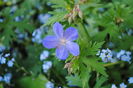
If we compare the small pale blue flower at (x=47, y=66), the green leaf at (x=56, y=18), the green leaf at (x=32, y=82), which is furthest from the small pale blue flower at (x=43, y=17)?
the green leaf at (x=56, y=18)

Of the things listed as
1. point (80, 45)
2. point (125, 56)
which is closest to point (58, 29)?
point (80, 45)

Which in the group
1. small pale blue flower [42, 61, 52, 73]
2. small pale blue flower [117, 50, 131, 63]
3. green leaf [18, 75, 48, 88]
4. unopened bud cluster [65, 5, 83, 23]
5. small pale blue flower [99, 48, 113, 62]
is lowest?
green leaf [18, 75, 48, 88]

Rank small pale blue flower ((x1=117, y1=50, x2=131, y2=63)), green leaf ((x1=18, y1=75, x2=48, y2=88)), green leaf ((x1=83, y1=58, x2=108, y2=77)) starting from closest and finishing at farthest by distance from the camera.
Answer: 1. green leaf ((x1=83, y1=58, x2=108, y2=77))
2. small pale blue flower ((x1=117, y1=50, x2=131, y2=63))
3. green leaf ((x1=18, y1=75, x2=48, y2=88))

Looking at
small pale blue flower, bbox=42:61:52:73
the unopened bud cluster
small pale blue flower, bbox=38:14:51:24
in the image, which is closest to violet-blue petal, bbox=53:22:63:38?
the unopened bud cluster

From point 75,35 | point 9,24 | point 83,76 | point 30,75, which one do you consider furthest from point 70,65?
point 9,24

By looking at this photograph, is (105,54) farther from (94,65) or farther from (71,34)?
(71,34)

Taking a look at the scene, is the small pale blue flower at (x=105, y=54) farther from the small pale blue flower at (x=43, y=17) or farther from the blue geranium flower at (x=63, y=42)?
the small pale blue flower at (x=43, y=17)

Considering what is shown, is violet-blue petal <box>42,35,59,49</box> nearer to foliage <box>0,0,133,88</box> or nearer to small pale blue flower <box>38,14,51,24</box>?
foliage <box>0,0,133,88</box>
